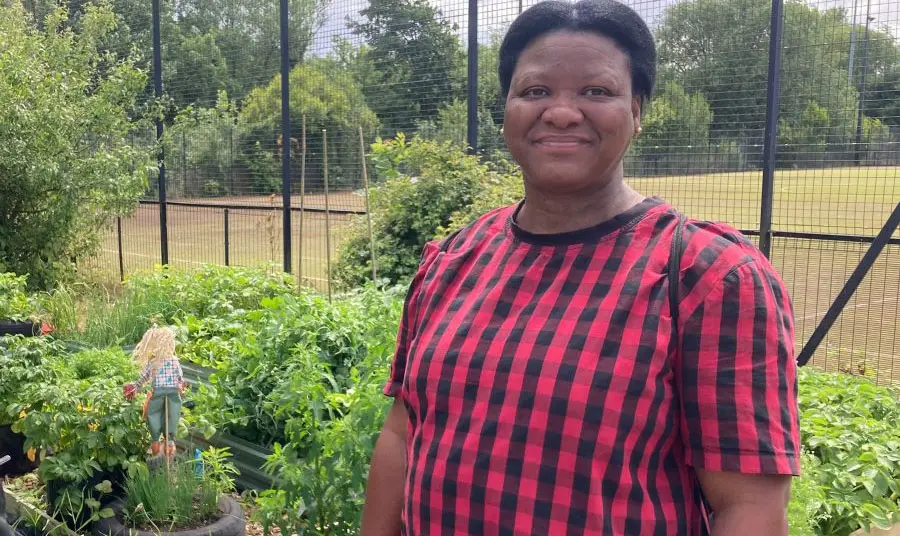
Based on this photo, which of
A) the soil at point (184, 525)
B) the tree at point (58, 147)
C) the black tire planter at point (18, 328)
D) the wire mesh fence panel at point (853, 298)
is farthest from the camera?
the tree at point (58, 147)

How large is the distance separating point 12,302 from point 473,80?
159 inches

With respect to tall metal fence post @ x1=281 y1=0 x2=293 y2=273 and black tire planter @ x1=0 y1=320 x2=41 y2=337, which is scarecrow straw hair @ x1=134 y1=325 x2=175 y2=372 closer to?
black tire planter @ x1=0 y1=320 x2=41 y2=337

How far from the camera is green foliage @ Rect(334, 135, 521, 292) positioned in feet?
23.1

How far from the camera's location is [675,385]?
133 cm

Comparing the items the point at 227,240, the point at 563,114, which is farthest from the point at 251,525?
the point at 227,240

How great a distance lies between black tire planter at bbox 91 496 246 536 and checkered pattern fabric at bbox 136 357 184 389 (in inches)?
21.2

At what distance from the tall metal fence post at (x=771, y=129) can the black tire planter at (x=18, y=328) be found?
5203 millimetres

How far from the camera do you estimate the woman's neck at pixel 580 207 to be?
1.55m

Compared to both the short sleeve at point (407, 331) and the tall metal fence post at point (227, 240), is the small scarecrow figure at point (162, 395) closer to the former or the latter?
the short sleeve at point (407, 331)

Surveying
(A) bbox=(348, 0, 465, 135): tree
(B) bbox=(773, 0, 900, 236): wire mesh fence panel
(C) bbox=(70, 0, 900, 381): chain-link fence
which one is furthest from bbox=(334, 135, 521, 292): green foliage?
(B) bbox=(773, 0, 900, 236): wire mesh fence panel

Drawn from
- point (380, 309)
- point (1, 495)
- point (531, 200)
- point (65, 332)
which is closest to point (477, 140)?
point (380, 309)

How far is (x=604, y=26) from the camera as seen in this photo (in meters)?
1.50

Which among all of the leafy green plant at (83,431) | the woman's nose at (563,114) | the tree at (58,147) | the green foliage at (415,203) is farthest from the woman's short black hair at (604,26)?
the tree at (58,147)

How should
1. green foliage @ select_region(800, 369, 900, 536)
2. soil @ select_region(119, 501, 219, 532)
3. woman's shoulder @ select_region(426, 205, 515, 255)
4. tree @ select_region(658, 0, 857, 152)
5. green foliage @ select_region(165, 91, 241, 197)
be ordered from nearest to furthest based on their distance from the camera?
woman's shoulder @ select_region(426, 205, 515, 255) → green foliage @ select_region(800, 369, 900, 536) → soil @ select_region(119, 501, 219, 532) → tree @ select_region(658, 0, 857, 152) → green foliage @ select_region(165, 91, 241, 197)
